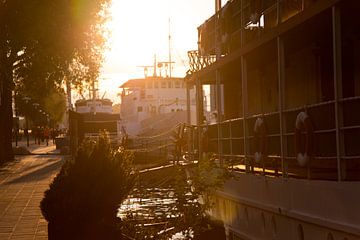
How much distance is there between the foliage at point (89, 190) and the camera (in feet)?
31.1

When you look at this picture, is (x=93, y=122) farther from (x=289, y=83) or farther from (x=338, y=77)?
(x=338, y=77)

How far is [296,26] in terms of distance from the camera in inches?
367

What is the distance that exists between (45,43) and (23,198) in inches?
462

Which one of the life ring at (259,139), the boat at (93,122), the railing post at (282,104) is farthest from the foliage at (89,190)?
the railing post at (282,104)

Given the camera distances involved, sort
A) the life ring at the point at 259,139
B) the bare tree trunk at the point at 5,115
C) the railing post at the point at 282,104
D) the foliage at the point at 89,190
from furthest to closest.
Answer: the bare tree trunk at the point at 5,115 < the life ring at the point at 259,139 < the railing post at the point at 282,104 < the foliage at the point at 89,190

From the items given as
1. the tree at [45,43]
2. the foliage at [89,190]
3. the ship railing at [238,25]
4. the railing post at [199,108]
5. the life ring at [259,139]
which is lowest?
the foliage at [89,190]

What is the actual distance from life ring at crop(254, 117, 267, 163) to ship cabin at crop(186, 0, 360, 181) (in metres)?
0.02

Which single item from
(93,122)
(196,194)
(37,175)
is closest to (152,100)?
(93,122)

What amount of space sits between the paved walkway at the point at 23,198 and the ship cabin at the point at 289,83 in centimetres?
380

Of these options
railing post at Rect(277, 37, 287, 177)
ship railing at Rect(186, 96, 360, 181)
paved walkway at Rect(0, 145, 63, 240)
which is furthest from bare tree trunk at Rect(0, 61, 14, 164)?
railing post at Rect(277, 37, 287, 177)

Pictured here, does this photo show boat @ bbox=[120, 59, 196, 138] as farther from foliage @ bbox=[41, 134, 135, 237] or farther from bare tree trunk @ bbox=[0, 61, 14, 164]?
foliage @ bbox=[41, 134, 135, 237]

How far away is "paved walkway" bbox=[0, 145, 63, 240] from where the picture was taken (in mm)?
11573

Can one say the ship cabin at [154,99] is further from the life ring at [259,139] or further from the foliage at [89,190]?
the foliage at [89,190]

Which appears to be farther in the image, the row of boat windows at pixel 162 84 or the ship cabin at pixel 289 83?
the row of boat windows at pixel 162 84
